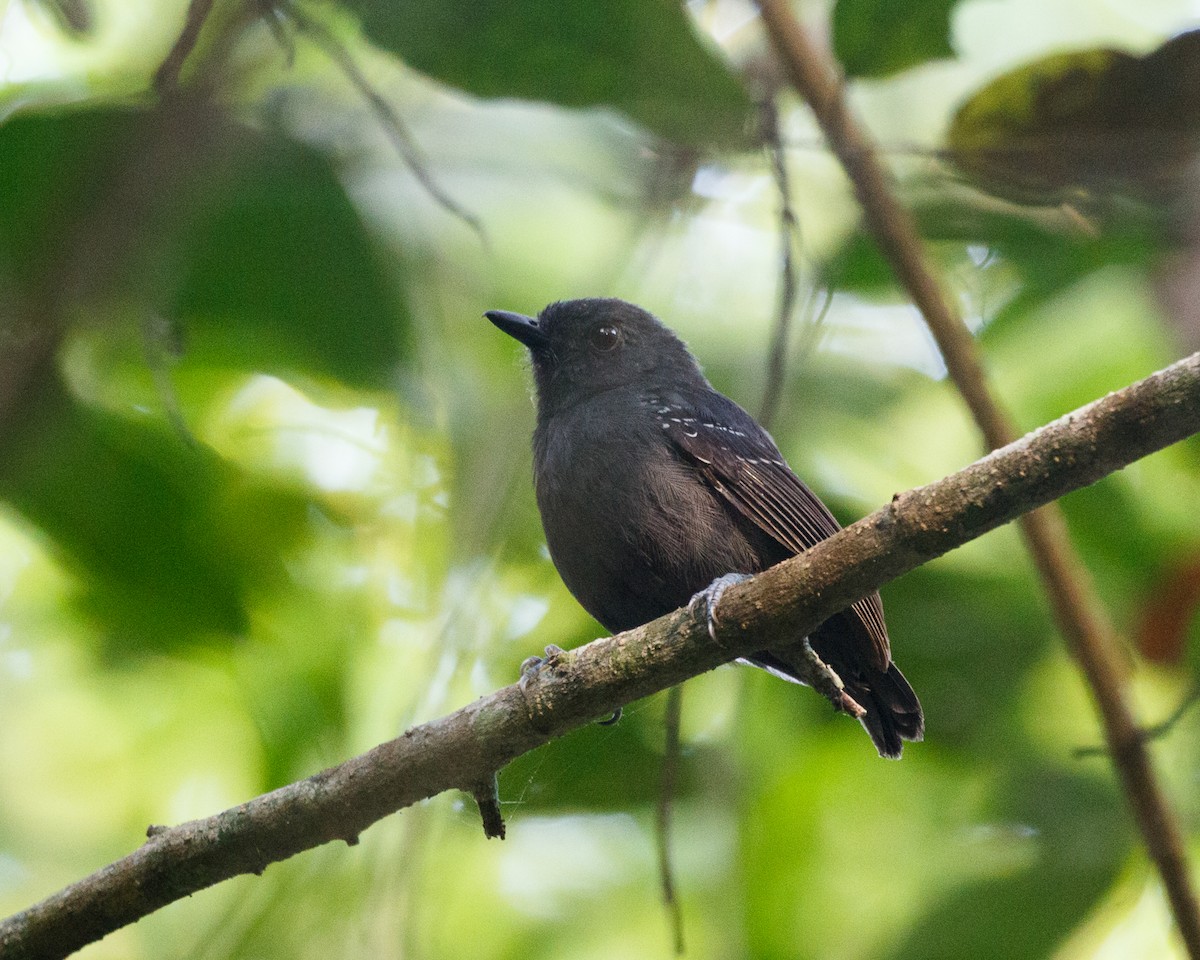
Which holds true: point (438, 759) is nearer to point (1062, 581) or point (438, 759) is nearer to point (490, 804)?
point (490, 804)

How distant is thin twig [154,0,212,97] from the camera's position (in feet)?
11.1

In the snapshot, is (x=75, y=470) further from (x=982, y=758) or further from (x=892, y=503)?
(x=982, y=758)

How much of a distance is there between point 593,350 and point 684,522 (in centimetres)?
102

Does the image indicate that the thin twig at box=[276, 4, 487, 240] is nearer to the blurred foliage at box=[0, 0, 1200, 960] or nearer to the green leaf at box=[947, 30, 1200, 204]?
the blurred foliage at box=[0, 0, 1200, 960]

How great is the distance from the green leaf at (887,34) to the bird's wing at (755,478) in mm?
1306

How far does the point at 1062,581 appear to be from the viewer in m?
3.44

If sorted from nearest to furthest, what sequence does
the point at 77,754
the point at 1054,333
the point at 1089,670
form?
the point at 1089,670 < the point at 77,754 < the point at 1054,333

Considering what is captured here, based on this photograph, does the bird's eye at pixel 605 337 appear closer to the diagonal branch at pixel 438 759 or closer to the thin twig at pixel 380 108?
the thin twig at pixel 380 108

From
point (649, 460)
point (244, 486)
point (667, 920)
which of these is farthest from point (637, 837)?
point (244, 486)

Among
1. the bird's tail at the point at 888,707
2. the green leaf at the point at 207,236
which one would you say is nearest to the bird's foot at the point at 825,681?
the bird's tail at the point at 888,707

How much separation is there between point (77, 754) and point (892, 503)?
3.24 metres

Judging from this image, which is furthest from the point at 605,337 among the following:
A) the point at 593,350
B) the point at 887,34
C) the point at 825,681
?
the point at 825,681

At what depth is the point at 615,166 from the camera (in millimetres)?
4535

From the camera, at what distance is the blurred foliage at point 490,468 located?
3545mm
